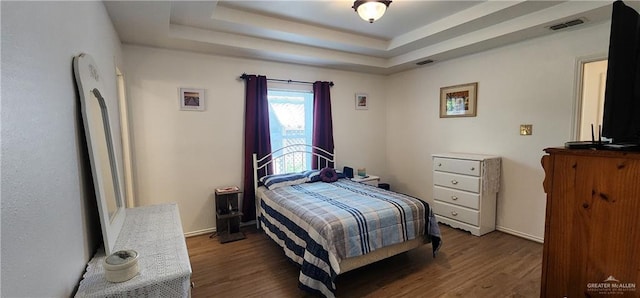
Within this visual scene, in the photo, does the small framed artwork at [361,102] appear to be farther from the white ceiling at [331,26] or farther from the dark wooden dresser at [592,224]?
the dark wooden dresser at [592,224]

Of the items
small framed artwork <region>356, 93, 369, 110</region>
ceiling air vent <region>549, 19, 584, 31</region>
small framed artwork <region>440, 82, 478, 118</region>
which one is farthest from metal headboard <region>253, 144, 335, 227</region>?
ceiling air vent <region>549, 19, 584, 31</region>

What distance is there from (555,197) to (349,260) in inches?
58.0

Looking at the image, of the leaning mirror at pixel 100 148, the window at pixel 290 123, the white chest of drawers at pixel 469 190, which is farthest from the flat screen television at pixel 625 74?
the window at pixel 290 123

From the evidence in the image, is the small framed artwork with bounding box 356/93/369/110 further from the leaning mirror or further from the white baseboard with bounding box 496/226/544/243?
the leaning mirror

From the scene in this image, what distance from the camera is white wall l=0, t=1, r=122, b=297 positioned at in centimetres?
70

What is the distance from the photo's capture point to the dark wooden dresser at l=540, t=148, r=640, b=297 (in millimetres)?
1053

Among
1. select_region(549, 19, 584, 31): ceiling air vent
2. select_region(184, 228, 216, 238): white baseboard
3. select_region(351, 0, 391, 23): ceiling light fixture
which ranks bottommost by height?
select_region(184, 228, 216, 238): white baseboard

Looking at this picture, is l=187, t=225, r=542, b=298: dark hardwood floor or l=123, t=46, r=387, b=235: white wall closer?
l=187, t=225, r=542, b=298: dark hardwood floor

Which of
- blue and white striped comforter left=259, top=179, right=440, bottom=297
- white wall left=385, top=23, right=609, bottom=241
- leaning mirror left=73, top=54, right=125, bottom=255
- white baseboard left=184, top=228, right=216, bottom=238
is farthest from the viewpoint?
white baseboard left=184, top=228, right=216, bottom=238

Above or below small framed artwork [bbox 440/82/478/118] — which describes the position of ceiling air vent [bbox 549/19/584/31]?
above

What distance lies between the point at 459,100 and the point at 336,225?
268 cm

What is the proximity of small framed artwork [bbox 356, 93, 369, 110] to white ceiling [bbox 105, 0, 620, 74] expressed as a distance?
89 centimetres

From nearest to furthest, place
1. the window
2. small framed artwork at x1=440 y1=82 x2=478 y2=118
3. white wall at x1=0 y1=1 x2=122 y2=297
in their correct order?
white wall at x1=0 y1=1 x2=122 y2=297, small framed artwork at x1=440 y1=82 x2=478 y2=118, the window

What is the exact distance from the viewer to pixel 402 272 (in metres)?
2.57
